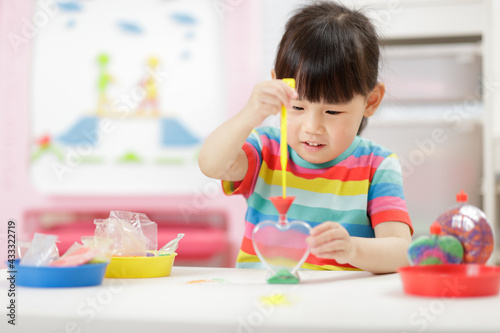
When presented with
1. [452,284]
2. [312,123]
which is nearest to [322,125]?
[312,123]

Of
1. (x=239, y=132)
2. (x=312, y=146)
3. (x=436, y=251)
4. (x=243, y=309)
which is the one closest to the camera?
(x=243, y=309)

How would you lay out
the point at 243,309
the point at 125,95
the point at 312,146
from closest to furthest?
the point at 243,309
the point at 312,146
the point at 125,95

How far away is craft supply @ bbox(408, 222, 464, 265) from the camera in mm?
696

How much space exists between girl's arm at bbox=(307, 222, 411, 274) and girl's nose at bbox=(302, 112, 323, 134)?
8.8 inches

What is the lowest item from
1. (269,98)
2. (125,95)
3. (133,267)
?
(133,267)

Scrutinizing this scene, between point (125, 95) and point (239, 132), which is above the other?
point (125, 95)

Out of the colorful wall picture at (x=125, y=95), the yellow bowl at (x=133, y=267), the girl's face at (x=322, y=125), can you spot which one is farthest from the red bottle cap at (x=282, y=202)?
the colorful wall picture at (x=125, y=95)

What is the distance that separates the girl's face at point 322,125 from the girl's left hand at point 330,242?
277 mm

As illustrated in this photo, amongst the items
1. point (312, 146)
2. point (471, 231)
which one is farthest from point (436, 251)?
point (312, 146)

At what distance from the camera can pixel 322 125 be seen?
105 centimetres

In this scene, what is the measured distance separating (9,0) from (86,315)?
2.90 metres

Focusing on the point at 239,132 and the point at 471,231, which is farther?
the point at 239,132

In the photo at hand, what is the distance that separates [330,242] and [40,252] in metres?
0.38

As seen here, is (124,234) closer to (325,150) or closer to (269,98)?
(269,98)
